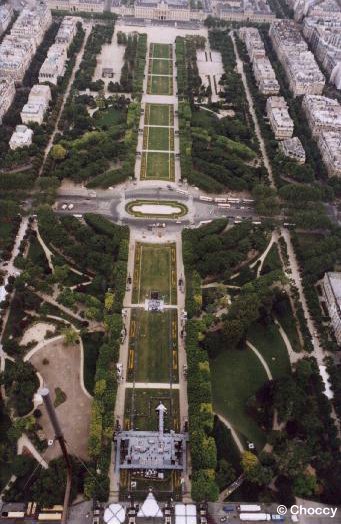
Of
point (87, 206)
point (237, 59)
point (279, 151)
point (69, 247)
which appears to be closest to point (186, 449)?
point (69, 247)

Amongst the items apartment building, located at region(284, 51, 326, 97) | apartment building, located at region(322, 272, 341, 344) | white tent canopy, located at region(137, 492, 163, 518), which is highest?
apartment building, located at region(284, 51, 326, 97)

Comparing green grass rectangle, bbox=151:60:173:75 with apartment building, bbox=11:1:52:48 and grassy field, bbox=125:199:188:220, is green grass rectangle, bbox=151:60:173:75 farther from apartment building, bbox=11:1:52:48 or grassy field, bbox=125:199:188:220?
grassy field, bbox=125:199:188:220

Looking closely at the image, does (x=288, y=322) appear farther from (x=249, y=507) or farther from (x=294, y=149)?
(x=294, y=149)

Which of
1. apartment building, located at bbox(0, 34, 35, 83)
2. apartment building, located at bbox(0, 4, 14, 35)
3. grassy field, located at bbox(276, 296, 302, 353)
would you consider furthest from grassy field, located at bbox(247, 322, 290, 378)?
apartment building, located at bbox(0, 4, 14, 35)

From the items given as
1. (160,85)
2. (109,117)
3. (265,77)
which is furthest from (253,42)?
(109,117)

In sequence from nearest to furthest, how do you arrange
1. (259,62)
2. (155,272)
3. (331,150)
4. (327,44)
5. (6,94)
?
(155,272), (331,150), (6,94), (259,62), (327,44)

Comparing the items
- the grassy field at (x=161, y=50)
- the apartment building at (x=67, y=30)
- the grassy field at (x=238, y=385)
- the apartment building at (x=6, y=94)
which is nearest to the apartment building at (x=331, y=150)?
the grassy field at (x=238, y=385)

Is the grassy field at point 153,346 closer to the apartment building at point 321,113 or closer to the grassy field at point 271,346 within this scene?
the grassy field at point 271,346
